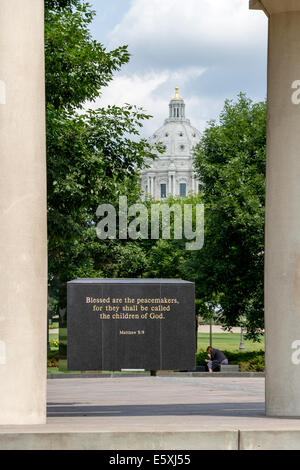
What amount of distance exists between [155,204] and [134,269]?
1688 cm

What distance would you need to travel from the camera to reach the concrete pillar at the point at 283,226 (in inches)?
434

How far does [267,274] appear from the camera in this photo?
443 inches

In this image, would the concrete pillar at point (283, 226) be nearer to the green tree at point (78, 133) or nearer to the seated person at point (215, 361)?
the green tree at point (78, 133)

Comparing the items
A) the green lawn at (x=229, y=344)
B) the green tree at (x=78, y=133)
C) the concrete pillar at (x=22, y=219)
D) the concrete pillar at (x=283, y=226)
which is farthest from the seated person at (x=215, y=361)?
the concrete pillar at (x=22, y=219)

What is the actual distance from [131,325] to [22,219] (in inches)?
729

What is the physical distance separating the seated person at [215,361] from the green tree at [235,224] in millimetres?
5377

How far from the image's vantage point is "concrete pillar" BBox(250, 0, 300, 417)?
434 inches

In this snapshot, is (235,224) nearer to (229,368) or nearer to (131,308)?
(229,368)

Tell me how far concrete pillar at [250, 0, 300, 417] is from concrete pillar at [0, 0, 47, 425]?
3.12 meters

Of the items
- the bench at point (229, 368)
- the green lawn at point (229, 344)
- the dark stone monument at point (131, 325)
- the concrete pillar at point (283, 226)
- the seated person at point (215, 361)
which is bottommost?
the green lawn at point (229, 344)

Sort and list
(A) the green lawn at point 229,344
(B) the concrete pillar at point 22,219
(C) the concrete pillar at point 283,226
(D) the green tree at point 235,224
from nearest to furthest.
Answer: (B) the concrete pillar at point 22,219 < (C) the concrete pillar at point 283,226 < (D) the green tree at point 235,224 < (A) the green lawn at point 229,344

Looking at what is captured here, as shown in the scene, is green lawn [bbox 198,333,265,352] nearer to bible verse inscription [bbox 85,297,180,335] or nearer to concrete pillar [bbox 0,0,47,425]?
bible verse inscription [bbox 85,297,180,335]
